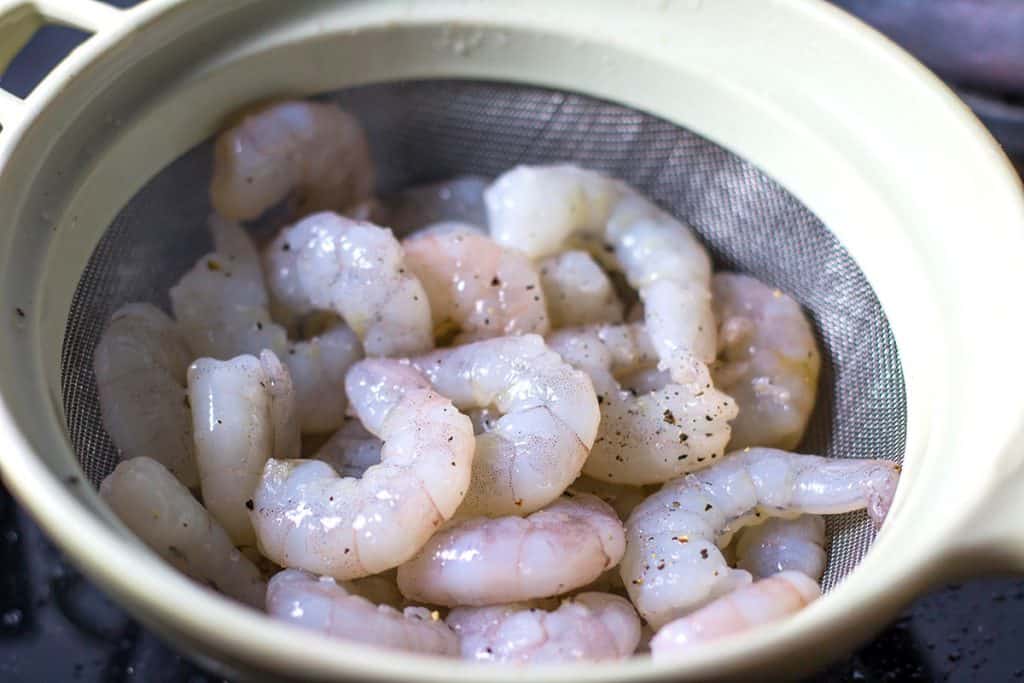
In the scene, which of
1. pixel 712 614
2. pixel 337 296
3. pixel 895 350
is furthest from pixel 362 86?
pixel 712 614

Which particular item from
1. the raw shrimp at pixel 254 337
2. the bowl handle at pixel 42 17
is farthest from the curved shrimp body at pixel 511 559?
the bowl handle at pixel 42 17

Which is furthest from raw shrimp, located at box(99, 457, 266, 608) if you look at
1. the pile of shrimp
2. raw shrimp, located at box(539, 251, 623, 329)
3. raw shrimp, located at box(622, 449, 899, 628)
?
raw shrimp, located at box(539, 251, 623, 329)

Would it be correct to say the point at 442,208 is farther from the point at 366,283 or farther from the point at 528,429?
the point at 528,429

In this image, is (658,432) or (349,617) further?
(658,432)

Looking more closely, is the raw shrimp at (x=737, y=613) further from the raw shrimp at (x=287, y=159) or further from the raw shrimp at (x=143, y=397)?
the raw shrimp at (x=287, y=159)

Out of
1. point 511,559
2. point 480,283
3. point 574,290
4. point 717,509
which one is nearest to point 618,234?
point 574,290

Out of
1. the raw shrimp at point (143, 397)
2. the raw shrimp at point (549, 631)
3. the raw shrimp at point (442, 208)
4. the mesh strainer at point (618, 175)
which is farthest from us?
the raw shrimp at point (442, 208)

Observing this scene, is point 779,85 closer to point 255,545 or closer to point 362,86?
point 362,86
